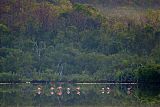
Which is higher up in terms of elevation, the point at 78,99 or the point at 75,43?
the point at 78,99

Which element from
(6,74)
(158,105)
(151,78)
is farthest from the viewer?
(6,74)

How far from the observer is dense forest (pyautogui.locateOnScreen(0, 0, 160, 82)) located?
8612 centimetres

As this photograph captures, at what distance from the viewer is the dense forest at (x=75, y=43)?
8612 cm

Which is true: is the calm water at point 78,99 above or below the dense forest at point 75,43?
above

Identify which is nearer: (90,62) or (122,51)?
(90,62)

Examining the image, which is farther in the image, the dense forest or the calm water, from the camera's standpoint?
the dense forest

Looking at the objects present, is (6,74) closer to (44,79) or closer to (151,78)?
(44,79)

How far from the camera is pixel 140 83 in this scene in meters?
70.1

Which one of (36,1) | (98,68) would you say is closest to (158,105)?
(98,68)

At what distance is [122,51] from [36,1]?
34.5 m

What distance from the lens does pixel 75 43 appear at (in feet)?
355

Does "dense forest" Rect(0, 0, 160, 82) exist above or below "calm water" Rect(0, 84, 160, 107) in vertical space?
below

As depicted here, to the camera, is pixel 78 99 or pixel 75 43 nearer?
pixel 78 99

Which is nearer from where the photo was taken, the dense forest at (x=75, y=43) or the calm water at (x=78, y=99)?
the calm water at (x=78, y=99)
